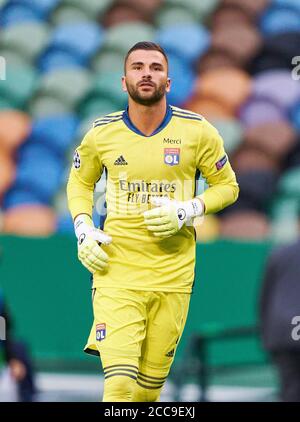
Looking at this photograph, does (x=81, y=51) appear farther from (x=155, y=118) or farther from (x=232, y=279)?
(x=155, y=118)

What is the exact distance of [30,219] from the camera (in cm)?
1186

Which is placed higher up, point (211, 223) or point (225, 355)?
point (211, 223)

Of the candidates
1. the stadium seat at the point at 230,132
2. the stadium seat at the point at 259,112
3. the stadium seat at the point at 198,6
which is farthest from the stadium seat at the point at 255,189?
the stadium seat at the point at 198,6

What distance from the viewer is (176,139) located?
6250 mm

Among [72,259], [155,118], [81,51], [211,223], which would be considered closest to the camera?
[155,118]

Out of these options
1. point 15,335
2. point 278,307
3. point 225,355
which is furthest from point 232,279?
point 278,307

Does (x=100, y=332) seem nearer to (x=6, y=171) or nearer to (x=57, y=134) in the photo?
(x=6, y=171)

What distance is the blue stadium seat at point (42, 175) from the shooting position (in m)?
12.1

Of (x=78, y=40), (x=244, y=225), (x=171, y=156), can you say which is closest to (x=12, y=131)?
(x=78, y=40)

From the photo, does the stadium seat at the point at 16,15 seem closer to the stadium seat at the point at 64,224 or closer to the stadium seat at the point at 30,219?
the stadium seat at the point at 30,219

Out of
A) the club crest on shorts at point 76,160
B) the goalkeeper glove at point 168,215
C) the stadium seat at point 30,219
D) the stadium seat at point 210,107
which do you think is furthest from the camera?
the stadium seat at point 210,107

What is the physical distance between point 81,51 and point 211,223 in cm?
330

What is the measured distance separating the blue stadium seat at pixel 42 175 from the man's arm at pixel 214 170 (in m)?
5.83

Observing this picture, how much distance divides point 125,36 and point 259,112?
1898 mm
